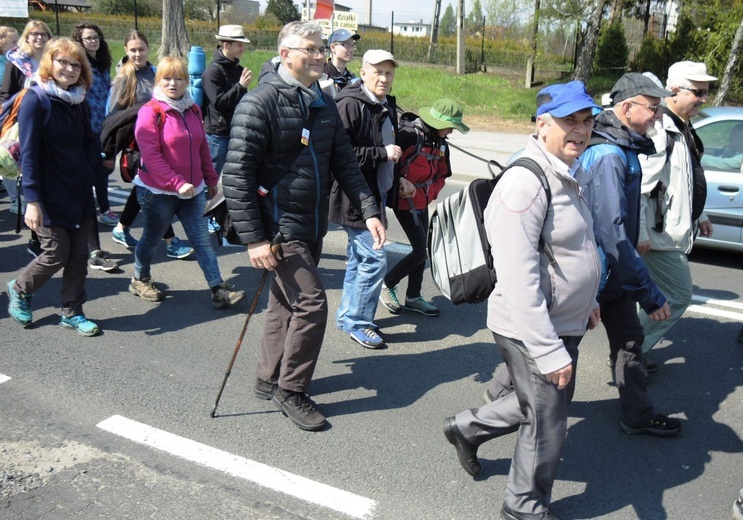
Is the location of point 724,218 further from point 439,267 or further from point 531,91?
point 531,91

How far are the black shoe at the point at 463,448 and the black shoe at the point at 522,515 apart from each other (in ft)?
1.06

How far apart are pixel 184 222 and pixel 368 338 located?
1.80 m

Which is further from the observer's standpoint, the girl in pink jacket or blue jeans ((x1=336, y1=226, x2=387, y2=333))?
the girl in pink jacket

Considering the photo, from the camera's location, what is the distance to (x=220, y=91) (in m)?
7.21

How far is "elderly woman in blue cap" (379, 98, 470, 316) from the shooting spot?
509 centimetres

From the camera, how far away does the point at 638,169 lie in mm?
3723

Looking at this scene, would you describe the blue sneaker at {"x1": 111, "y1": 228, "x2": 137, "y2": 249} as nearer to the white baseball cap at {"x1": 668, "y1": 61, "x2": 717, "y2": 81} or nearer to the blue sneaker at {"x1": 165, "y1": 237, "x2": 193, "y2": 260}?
the blue sneaker at {"x1": 165, "y1": 237, "x2": 193, "y2": 260}

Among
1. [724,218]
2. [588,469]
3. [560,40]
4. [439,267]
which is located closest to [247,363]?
[439,267]

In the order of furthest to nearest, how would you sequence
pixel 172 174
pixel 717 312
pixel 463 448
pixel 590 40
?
pixel 590 40, pixel 717 312, pixel 172 174, pixel 463 448

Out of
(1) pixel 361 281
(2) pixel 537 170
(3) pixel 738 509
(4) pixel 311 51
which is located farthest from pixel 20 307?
(3) pixel 738 509

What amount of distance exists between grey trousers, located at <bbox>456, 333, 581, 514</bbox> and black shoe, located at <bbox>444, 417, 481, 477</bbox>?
319mm

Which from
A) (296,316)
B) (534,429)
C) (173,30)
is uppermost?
(173,30)

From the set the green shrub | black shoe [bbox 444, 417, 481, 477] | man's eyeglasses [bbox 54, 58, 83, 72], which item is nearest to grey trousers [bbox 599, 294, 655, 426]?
black shoe [bbox 444, 417, 481, 477]

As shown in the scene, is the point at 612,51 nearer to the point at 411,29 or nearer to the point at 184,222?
the point at 184,222
